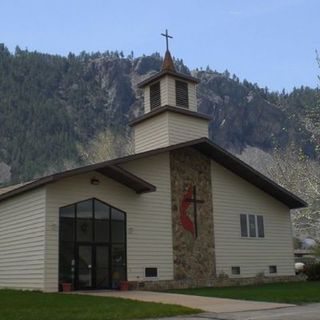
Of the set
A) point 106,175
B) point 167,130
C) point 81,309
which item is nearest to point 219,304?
point 81,309

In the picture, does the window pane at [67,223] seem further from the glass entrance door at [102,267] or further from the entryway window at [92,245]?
the glass entrance door at [102,267]

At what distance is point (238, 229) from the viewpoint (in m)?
27.6

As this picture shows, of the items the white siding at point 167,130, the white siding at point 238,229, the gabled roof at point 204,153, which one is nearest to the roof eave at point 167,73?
the white siding at point 167,130

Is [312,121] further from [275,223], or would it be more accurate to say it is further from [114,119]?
[114,119]

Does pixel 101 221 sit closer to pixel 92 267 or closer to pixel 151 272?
pixel 92 267

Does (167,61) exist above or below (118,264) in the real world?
above

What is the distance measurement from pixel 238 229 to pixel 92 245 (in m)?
7.91

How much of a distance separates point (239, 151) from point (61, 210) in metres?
129

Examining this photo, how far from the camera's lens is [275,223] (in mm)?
29469

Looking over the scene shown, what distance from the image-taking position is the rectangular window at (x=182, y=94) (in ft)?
92.7

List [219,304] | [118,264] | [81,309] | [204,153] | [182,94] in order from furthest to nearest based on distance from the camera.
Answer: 1. [182,94]
2. [204,153]
3. [118,264]
4. [219,304]
5. [81,309]

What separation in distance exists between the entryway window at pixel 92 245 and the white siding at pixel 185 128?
505 cm

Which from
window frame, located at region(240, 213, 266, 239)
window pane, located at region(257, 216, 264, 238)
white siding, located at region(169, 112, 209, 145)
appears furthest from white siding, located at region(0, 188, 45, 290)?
window pane, located at region(257, 216, 264, 238)

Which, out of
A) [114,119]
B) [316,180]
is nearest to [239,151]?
[114,119]
